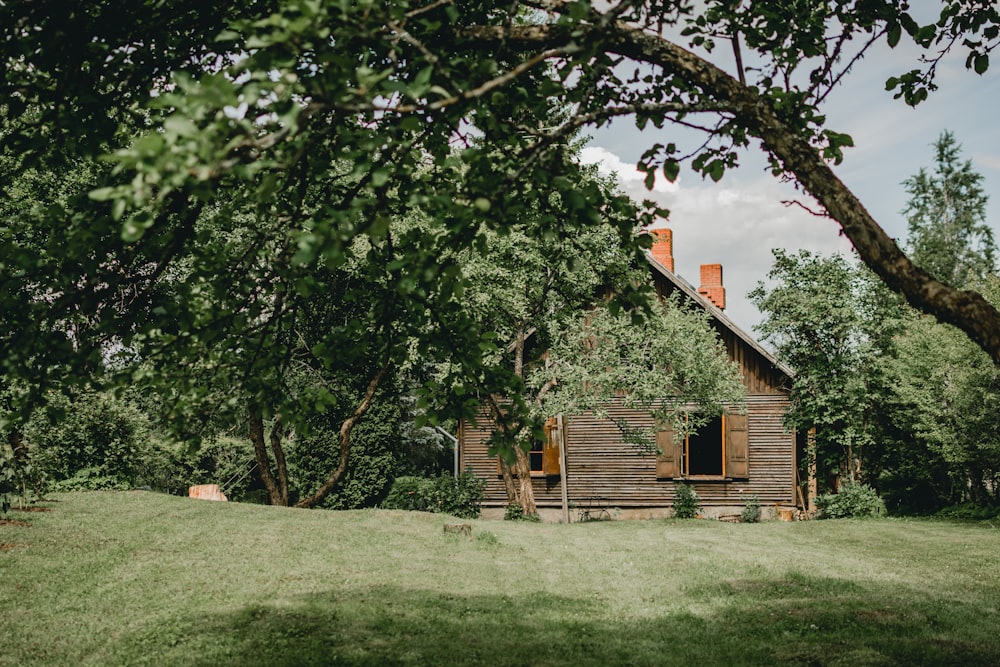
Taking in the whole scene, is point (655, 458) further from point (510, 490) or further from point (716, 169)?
point (716, 169)

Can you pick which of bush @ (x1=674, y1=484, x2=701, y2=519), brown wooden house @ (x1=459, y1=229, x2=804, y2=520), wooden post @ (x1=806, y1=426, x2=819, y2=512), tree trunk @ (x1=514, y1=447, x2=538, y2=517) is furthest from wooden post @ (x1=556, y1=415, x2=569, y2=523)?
wooden post @ (x1=806, y1=426, x2=819, y2=512)

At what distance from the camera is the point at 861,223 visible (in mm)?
5230

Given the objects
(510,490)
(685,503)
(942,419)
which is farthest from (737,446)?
(510,490)

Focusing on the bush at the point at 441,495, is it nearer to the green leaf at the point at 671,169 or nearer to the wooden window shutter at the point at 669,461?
the wooden window shutter at the point at 669,461

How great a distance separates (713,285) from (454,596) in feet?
73.8

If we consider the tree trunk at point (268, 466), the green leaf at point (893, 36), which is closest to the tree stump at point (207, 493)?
the tree trunk at point (268, 466)

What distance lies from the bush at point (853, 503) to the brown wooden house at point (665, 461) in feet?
3.92

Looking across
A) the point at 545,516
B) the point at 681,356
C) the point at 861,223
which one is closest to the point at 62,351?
the point at 861,223

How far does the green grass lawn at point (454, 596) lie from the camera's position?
8609 millimetres

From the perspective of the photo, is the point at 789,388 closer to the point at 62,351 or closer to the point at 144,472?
the point at 144,472

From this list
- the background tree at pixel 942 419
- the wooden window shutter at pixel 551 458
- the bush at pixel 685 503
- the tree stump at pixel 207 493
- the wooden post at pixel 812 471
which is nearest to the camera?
the background tree at pixel 942 419

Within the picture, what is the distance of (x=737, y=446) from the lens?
26.6m

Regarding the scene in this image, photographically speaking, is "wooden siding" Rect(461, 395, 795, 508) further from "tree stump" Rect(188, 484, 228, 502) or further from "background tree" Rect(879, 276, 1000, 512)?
"tree stump" Rect(188, 484, 228, 502)

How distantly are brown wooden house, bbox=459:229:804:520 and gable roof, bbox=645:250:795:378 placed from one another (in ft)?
0.10
